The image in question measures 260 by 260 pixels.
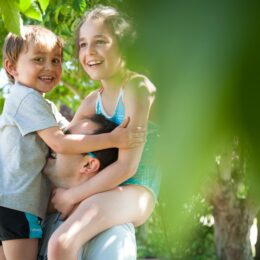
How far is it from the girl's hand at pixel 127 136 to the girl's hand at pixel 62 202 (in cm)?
32

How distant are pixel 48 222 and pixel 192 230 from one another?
1720 millimetres

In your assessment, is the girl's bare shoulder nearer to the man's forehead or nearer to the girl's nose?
the girl's nose

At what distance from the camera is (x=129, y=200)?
180 cm

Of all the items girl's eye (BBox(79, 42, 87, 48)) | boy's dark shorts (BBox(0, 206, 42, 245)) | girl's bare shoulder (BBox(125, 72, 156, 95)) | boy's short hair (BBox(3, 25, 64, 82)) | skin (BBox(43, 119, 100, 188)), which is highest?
girl's bare shoulder (BBox(125, 72, 156, 95))

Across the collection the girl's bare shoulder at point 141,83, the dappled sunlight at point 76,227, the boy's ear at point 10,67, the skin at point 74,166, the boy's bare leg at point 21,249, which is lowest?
the boy's bare leg at point 21,249

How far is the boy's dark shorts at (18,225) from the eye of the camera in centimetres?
183

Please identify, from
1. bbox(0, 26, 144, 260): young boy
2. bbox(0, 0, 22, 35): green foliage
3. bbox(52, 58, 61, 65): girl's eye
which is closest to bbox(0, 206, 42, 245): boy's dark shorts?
bbox(0, 26, 144, 260): young boy

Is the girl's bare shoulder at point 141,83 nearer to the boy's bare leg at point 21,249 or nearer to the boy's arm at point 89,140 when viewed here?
the boy's arm at point 89,140

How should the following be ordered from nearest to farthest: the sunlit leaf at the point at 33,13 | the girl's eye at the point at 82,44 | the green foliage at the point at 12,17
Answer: the green foliage at the point at 12,17 → the sunlit leaf at the point at 33,13 → the girl's eye at the point at 82,44

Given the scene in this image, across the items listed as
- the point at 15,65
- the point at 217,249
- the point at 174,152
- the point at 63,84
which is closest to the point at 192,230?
the point at 174,152

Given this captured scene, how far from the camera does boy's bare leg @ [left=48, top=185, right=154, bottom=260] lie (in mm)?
1663

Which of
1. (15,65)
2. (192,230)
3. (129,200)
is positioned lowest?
(129,200)

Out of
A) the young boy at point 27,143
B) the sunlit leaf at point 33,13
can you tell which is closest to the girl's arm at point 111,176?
the young boy at point 27,143

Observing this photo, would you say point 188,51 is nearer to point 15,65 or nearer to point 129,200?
point 129,200
